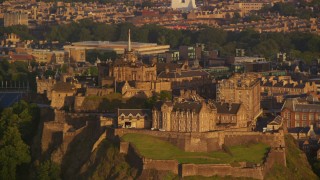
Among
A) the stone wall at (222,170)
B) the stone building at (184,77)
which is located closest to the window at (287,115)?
the stone building at (184,77)

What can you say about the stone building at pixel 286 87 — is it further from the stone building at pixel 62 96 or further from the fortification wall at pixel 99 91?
the stone building at pixel 62 96

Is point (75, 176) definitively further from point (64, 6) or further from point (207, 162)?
point (64, 6)

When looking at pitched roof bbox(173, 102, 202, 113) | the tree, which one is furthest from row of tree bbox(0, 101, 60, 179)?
pitched roof bbox(173, 102, 202, 113)

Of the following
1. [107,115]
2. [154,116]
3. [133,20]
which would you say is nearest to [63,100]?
[107,115]

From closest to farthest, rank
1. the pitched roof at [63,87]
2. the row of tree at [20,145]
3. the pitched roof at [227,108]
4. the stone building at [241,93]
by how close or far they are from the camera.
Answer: the pitched roof at [227,108]
the row of tree at [20,145]
the stone building at [241,93]
the pitched roof at [63,87]

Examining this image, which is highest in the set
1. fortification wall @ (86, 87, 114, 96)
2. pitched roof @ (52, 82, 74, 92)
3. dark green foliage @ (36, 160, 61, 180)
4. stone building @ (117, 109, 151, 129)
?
pitched roof @ (52, 82, 74, 92)

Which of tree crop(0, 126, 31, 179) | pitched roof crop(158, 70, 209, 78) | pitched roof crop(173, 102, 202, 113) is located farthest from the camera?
pitched roof crop(158, 70, 209, 78)

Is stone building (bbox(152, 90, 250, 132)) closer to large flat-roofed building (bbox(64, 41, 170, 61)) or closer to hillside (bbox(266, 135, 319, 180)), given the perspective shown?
hillside (bbox(266, 135, 319, 180))
